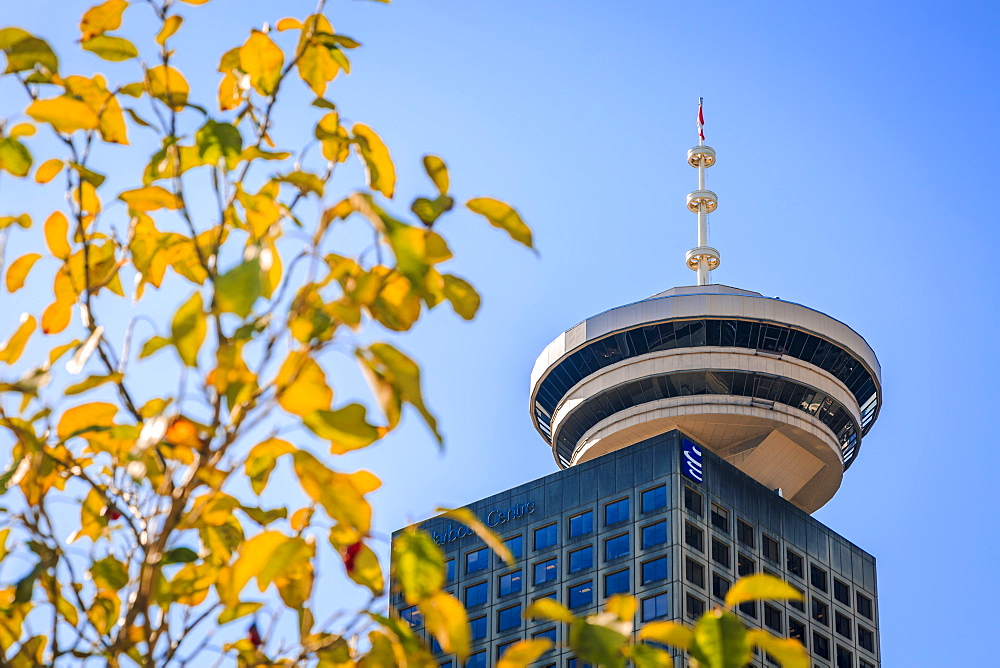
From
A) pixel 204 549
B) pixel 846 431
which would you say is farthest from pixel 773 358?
pixel 204 549

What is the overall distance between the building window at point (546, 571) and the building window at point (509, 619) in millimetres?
2178

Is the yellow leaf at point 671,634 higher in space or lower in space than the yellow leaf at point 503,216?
lower

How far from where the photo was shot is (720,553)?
3772 inches

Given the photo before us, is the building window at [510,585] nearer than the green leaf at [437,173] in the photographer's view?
No

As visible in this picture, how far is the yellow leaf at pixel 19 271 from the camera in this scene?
6480 millimetres

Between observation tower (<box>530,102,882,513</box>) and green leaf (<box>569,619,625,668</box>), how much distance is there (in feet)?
316

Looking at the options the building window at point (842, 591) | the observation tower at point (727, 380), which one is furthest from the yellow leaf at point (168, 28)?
the building window at point (842, 591)

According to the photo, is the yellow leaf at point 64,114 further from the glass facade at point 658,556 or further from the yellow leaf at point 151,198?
the glass facade at point 658,556

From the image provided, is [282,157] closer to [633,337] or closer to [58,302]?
[58,302]

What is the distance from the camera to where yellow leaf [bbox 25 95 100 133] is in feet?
19.0

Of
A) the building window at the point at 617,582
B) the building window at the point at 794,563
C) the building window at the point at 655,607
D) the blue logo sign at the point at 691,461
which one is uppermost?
the blue logo sign at the point at 691,461

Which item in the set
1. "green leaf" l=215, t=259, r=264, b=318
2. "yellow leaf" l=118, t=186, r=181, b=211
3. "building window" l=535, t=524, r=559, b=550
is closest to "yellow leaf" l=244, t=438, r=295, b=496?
"green leaf" l=215, t=259, r=264, b=318

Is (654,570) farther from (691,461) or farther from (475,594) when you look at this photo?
(475,594)

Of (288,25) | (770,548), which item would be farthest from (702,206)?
(288,25)
